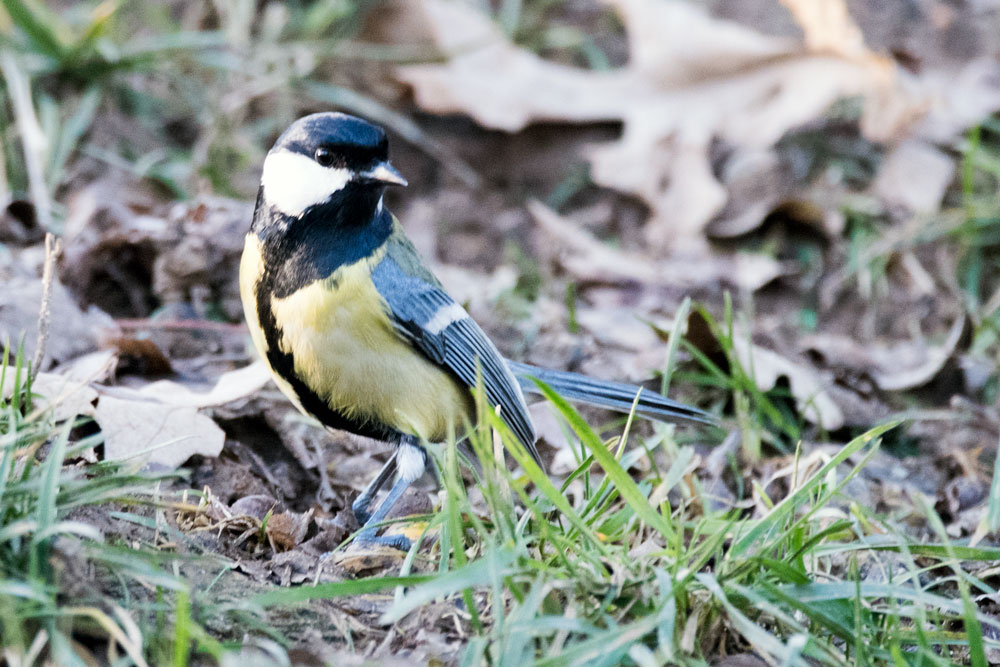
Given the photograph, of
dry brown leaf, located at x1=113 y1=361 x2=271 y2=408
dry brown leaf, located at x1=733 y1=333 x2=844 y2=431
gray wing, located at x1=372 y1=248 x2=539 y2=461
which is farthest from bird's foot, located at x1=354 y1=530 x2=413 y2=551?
dry brown leaf, located at x1=733 y1=333 x2=844 y2=431

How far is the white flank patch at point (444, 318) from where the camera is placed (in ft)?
9.61

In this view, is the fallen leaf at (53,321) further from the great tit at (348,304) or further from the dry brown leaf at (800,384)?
the dry brown leaf at (800,384)

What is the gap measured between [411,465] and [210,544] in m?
0.70

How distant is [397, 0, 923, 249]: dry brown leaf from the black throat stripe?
2831mm

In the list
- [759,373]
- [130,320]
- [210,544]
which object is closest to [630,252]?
[759,373]

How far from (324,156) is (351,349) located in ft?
1.78

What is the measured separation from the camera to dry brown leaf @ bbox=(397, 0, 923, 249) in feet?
17.2

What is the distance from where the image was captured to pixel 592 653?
1853 mm

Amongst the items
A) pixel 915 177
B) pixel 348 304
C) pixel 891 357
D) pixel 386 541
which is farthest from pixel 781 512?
pixel 915 177

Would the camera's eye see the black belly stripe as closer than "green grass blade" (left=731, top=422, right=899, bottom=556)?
No

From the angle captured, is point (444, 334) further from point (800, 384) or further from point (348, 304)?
point (800, 384)

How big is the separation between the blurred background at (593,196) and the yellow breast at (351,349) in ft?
1.35

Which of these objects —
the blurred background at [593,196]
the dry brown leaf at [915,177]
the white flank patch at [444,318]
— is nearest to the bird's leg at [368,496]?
the blurred background at [593,196]

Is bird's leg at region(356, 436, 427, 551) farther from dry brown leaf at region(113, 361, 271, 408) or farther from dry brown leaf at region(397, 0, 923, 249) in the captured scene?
dry brown leaf at region(397, 0, 923, 249)
